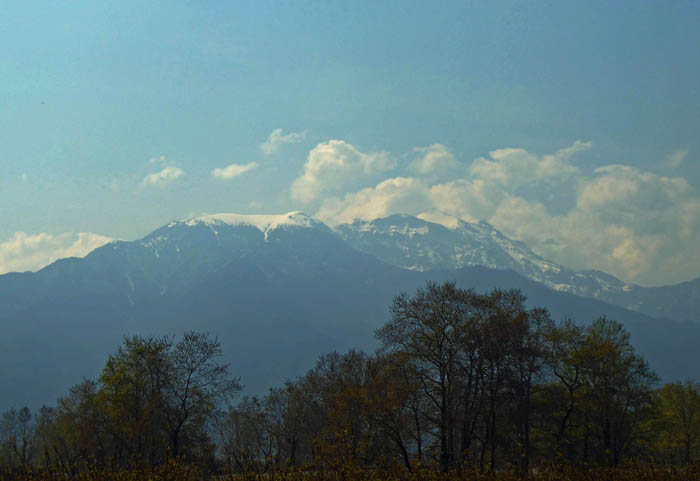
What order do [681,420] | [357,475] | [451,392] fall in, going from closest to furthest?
[357,475] < [451,392] < [681,420]

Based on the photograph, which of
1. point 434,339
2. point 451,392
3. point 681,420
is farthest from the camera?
point 681,420

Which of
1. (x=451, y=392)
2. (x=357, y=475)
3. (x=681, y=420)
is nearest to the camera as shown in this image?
(x=357, y=475)

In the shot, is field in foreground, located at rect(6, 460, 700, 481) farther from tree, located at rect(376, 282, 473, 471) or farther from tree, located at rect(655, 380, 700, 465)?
tree, located at rect(655, 380, 700, 465)

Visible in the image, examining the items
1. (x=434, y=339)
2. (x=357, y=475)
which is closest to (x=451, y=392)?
(x=434, y=339)

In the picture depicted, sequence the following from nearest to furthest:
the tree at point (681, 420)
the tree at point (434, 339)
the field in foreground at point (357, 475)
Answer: the field in foreground at point (357, 475)
the tree at point (434, 339)
the tree at point (681, 420)

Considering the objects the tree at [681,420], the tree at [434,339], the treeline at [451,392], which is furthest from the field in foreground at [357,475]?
the tree at [681,420]

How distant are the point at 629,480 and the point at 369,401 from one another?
32173 millimetres

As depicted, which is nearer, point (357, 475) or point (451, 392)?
point (357, 475)

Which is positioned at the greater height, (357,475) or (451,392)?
(357,475)

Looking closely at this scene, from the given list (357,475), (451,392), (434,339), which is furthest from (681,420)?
(357,475)

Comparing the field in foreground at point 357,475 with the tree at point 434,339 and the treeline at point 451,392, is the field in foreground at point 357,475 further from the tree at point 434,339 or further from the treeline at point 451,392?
the tree at point 434,339

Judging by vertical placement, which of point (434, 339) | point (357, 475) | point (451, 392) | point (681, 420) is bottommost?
point (681, 420)

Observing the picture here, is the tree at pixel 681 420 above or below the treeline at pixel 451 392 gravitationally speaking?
below

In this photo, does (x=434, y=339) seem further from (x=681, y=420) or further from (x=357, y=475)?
(x=681, y=420)
